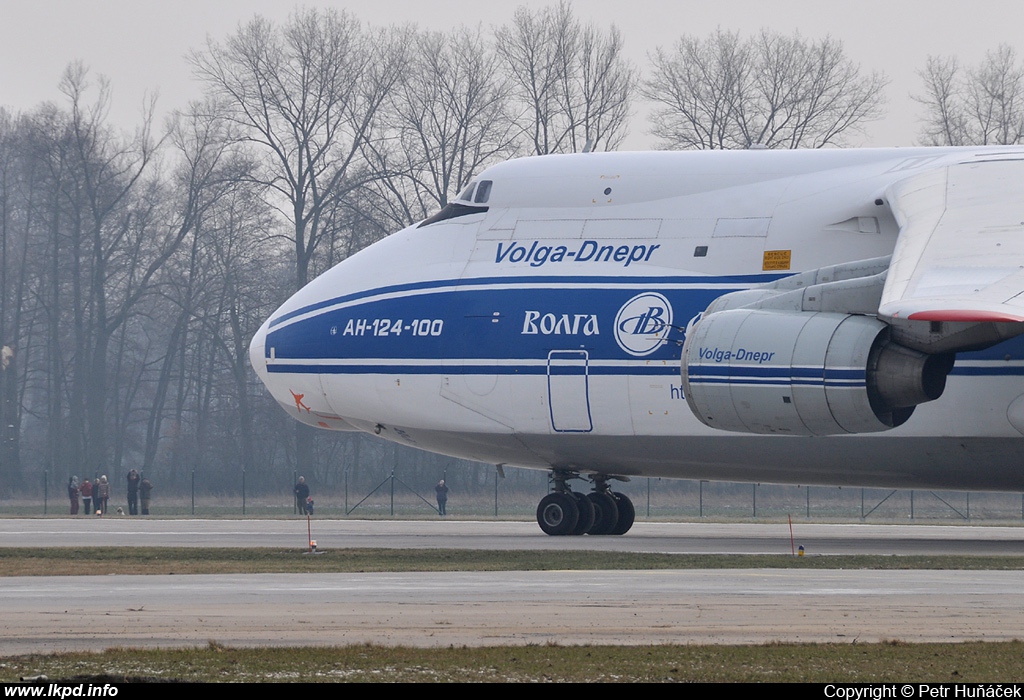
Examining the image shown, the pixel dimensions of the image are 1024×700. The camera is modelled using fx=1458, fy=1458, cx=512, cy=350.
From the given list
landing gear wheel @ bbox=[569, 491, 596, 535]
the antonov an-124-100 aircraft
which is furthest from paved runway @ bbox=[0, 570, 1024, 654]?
landing gear wheel @ bbox=[569, 491, 596, 535]

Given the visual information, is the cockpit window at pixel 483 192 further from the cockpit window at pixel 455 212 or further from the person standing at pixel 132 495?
the person standing at pixel 132 495

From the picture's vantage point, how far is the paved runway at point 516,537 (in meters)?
19.0

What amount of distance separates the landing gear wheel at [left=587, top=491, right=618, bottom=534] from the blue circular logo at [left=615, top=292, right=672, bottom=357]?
3.52 metres

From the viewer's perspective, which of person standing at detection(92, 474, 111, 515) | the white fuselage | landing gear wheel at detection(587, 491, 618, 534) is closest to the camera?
the white fuselage

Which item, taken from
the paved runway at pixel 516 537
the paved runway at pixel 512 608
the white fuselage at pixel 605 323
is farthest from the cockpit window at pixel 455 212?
the paved runway at pixel 512 608

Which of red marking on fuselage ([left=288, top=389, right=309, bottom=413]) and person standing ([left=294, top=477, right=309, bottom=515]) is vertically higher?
red marking on fuselage ([left=288, top=389, right=309, bottom=413])

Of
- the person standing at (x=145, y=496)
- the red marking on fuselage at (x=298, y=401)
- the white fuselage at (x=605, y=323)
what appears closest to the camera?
the white fuselage at (x=605, y=323)

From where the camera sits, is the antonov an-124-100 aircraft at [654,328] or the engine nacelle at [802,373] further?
the antonov an-124-100 aircraft at [654,328]

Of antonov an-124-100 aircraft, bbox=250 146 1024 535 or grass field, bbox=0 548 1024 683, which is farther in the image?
antonov an-124-100 aircraft, bbox=250 146 1024 535

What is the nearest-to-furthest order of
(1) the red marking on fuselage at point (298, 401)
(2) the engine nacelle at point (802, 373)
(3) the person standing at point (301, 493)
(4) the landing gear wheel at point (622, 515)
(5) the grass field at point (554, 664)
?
1. (5) the grass field at point (554, 664)
2. (2) the engine nacelle at point (802, 373)
3. (1) the red marking on fuselage at point (298, 401)
4. (4) the landing gear wheel at point (622, 515)
5. (3) the person standing at point (301, 493)

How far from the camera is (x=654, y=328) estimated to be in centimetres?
1823

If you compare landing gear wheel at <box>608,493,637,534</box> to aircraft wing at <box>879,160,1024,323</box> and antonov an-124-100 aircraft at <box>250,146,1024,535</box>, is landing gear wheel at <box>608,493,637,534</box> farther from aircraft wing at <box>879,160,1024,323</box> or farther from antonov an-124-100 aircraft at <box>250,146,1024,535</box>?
aircraft wing at <box>879,160,1024,323</box>

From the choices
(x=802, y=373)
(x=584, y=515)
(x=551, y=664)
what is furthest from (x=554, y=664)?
(x=584, y=515)

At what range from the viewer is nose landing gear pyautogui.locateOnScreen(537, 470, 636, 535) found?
2081cm
